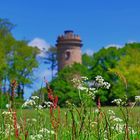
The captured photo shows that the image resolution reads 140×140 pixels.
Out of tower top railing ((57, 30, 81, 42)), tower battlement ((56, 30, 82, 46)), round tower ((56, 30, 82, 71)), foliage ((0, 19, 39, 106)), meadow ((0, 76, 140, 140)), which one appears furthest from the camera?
tower top railing ((57, 30, 81, 42))

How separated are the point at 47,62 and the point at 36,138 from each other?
7597 cm

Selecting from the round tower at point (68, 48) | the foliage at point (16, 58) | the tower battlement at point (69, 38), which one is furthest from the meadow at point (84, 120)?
the tower battlement at point (69, 38)

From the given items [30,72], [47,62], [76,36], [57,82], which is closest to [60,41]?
[76,36]

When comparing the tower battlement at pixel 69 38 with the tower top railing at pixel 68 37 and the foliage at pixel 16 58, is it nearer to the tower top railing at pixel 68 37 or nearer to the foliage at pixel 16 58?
the tower top railing at pixel 68 37

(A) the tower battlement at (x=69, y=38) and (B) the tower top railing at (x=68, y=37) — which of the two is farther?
(B) the tower top railing at (x=68, y=37)

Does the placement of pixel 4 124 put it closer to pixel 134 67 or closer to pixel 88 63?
pixel 134 67

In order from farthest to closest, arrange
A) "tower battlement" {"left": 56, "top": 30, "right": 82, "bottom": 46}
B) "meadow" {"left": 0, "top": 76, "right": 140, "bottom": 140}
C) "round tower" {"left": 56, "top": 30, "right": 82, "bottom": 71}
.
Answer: "tower battlement" {"left": 56, "top": 30, "right": 82, "bottom": 46} → "round tower" {"left": 56, "top": 30, "right": 82, "bottom": 71} → "meadow" {"left": 0, "top": 76, "right": 140, "bottom": 140}

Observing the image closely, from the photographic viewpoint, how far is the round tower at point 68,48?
300 feet

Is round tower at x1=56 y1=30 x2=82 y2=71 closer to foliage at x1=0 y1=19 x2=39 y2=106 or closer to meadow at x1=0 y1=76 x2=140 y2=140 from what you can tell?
foliage at x1=0 y1=19 x2=39 y2=106

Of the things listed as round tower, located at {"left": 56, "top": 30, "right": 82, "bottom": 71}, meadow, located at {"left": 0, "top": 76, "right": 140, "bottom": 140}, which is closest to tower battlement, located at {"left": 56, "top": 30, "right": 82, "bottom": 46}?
round tower, located at {"left": 56, "top": 30, "right": 82, "bottom": 71}

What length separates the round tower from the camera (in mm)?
91500

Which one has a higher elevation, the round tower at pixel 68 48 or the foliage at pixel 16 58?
the round tower at pixel 68 48

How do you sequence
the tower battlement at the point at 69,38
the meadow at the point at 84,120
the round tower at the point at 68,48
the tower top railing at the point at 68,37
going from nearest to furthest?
the meadow at the point at 84,120 → the round tower at the point at 68,48 → the tower battlement at the point at 69,38 → the tower top railing at the point at 68,37

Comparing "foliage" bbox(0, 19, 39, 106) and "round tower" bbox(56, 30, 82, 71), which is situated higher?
"round tower" bbox(56, 30, 82, 71)
